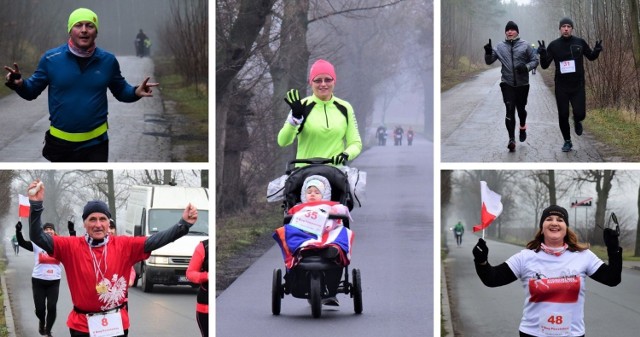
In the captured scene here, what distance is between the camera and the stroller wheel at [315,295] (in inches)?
444

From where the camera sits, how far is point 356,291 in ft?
38.6

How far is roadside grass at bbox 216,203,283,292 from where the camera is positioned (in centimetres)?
1545

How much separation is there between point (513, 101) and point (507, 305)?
2.58 metres

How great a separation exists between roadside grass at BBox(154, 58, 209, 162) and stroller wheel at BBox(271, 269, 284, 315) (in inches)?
169

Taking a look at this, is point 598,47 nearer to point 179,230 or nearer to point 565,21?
point 565,21

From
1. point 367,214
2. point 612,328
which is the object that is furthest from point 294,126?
point 367,214

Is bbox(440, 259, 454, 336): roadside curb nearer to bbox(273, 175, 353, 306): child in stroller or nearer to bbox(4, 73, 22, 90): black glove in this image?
bbox(273, 175, 353, 306): child in stroller

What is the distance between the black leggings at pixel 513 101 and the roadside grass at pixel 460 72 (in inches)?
34.7

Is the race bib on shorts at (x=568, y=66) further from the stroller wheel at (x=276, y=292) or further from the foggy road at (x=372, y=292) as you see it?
the stroller wheel at (x=276, y=292)

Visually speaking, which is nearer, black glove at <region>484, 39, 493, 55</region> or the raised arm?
the raised arm

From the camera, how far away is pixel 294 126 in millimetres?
11539

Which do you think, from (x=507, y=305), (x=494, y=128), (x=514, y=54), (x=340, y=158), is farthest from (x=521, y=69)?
(x=507, y=305)

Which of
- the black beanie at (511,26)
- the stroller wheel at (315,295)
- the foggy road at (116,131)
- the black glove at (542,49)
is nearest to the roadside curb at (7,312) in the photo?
the foggy road at (116,131)

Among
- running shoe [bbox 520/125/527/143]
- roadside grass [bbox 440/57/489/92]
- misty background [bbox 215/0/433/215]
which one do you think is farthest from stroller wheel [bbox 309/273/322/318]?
misty background [bbox 215/0/433/215]
